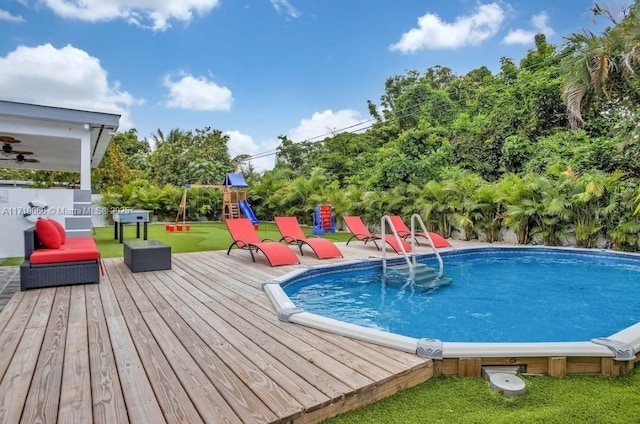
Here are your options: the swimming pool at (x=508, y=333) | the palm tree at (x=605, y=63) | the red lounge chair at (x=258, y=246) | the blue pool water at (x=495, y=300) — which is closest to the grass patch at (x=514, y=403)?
the swimming pool at (x=508, y=333)

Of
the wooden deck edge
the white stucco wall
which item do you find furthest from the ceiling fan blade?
the wooden deck edge

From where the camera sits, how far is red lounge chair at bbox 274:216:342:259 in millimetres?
8422

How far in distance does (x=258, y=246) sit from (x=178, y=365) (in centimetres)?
494

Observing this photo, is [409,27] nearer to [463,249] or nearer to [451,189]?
[451,189]

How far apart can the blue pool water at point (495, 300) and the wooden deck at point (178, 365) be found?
168 cm

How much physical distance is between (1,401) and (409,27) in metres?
25.0

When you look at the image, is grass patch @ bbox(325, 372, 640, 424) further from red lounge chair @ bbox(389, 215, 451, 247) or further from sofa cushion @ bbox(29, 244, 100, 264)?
red lounge chair @ bbox(389, 215, 451, 247)

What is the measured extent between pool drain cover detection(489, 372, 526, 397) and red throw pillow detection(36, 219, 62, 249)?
5.86 metres

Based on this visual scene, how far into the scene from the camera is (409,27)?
23016mm

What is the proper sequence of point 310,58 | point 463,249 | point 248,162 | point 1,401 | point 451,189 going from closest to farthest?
point 1,401, point 463,249, point 451,189, point 310,58, point 248,162

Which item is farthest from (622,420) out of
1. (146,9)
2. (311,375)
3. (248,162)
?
(248,162)

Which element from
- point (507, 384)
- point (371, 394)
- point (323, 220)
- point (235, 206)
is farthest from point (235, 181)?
point (507, 384)

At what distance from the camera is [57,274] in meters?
5.46

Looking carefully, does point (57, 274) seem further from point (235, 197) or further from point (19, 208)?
point (235, 197)
